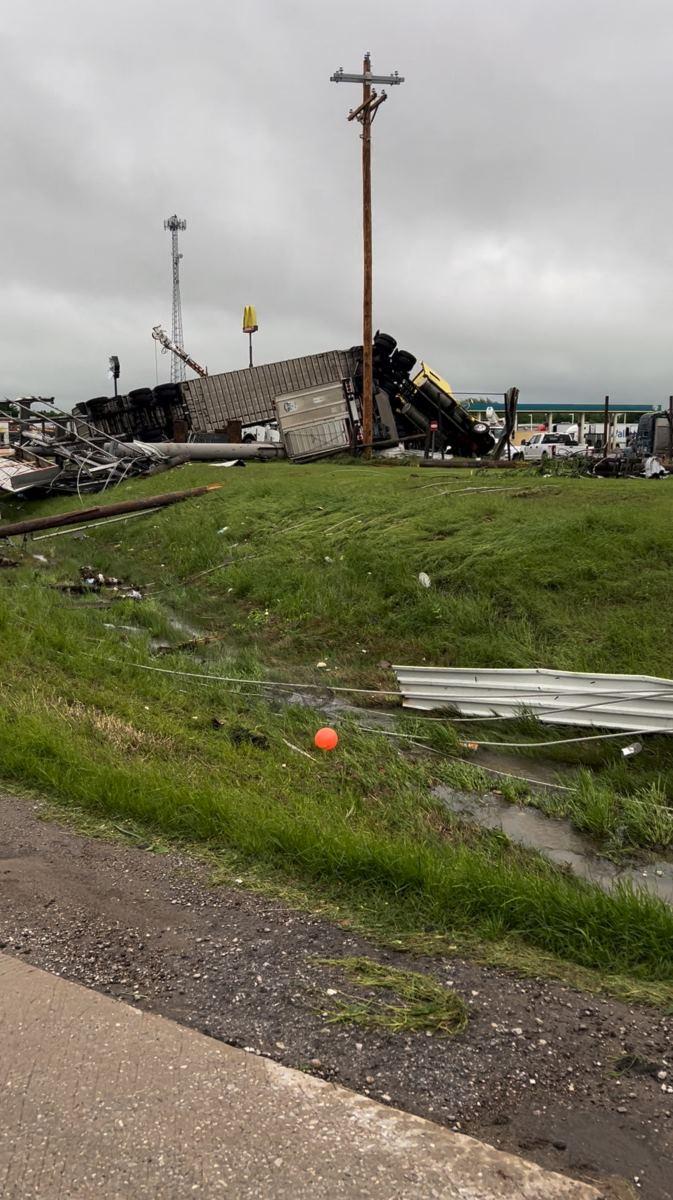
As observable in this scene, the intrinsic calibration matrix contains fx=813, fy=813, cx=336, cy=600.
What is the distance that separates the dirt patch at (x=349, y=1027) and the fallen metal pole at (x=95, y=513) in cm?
1202

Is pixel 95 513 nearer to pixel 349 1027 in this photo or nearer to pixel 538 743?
pixel 538 743

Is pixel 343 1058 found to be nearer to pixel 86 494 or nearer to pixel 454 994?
pixel 454 994

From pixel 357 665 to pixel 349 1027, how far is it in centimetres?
560

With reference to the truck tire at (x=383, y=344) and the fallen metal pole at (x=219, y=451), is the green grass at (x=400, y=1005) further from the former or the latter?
the truck tire at (x=383, y=344)

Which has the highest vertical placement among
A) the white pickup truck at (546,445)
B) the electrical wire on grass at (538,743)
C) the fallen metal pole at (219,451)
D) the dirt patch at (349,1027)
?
the white pickup truck at (546,445)

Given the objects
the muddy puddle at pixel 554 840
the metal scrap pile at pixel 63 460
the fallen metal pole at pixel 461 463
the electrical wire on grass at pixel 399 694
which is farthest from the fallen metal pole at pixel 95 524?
the muddy puddle at pixel 554 840

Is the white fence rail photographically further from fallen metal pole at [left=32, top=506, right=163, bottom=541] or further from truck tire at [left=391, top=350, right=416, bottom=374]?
truck tire at [left=391, top=350, right=416, bottom=374]

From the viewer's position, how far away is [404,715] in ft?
22.8

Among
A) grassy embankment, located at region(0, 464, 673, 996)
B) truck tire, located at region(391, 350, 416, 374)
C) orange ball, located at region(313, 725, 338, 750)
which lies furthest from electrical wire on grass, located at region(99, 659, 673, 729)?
truck tire, located at region(391, 350, 416, 374)

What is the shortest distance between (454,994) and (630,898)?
1161 millimetres

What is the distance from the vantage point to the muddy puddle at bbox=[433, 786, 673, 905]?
4.30 metres

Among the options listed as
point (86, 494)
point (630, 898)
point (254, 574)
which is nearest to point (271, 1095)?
point (630, 898)

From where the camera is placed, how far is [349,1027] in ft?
8.65

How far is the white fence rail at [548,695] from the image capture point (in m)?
6.02
